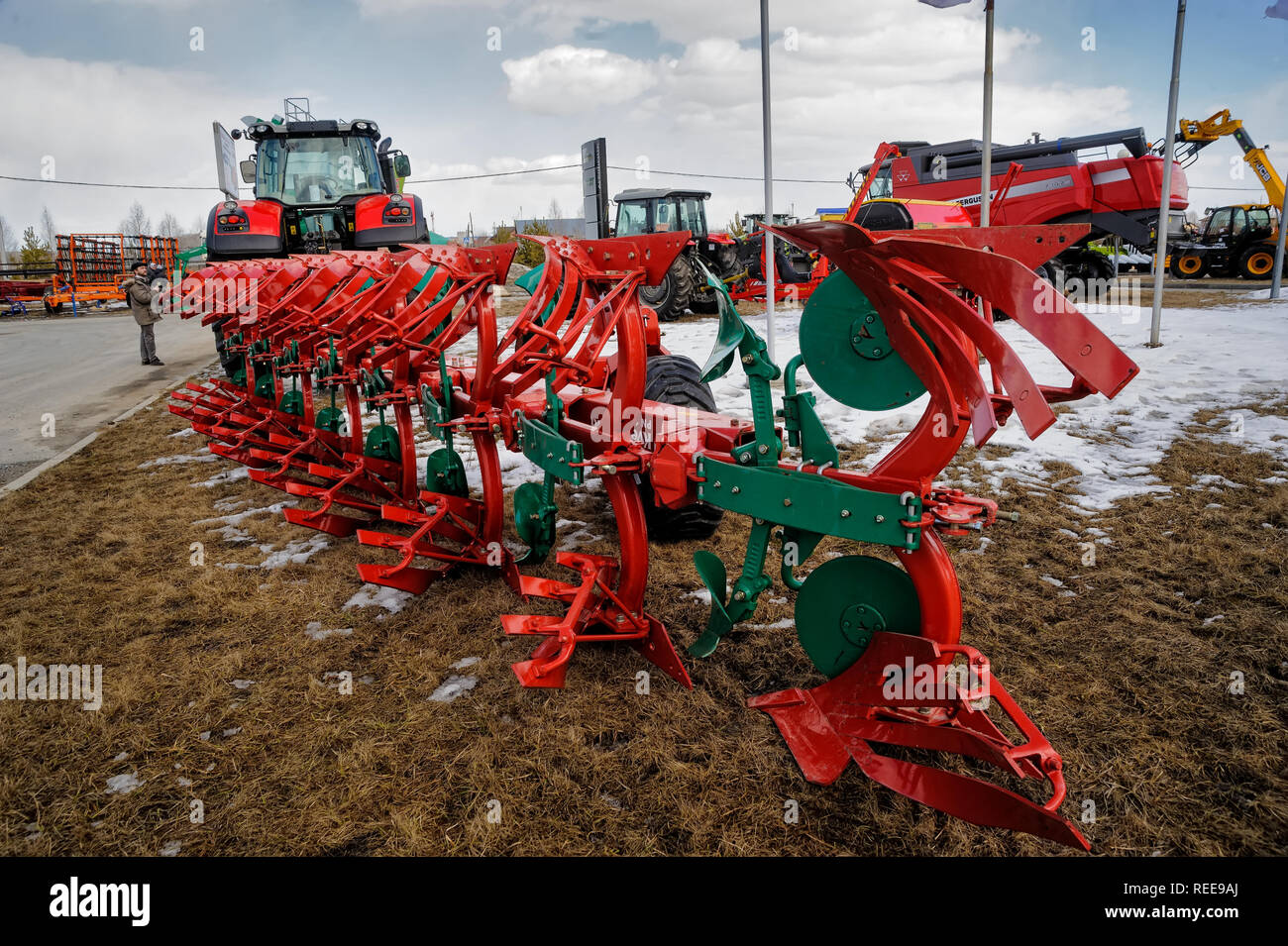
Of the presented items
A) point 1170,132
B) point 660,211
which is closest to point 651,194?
point 660,211

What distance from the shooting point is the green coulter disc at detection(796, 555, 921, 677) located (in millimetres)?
2119

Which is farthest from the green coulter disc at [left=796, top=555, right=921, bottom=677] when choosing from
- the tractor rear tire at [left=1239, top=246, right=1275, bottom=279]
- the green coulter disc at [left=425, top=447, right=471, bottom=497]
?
the tractor rear tire at [left=1239, top=246, right=1275, bottom=279]

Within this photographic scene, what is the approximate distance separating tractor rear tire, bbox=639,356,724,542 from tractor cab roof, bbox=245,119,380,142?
729cm

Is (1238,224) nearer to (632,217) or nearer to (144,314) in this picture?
Answer: (632,217)

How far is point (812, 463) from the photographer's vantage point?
2.29m

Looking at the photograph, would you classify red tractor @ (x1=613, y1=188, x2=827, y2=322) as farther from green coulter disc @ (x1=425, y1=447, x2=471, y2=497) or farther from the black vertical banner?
green coulter disc @ (x1=425, y1=447, x2=471, y2=497)

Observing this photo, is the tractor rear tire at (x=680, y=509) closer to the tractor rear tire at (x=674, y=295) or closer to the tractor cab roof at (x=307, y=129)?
the tractor cab roof at (x=307, y=129)

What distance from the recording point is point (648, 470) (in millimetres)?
2602

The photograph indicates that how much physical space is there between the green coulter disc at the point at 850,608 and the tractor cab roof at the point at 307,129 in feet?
30.4

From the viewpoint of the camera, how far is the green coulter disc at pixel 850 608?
212 cm

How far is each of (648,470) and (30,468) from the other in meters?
5.96

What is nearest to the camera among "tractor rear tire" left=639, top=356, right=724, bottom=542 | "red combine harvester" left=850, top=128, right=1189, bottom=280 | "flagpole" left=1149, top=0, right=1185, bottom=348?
"tractor rear tire" left=639, top=356, right=724, bottom=542

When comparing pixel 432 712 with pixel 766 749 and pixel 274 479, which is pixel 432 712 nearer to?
pixel 766 749
